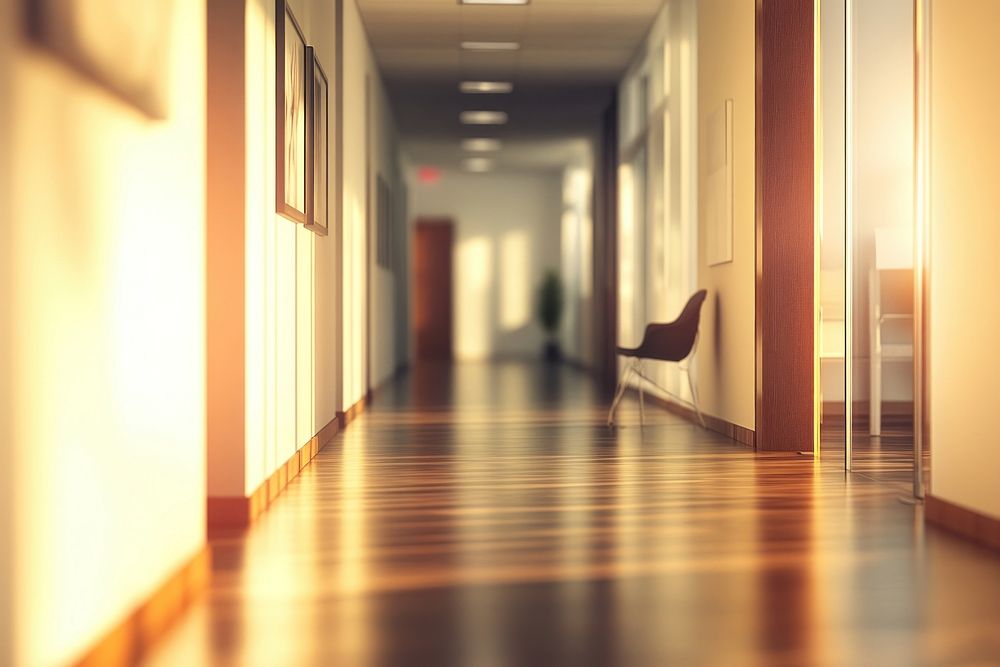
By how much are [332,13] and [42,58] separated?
18.9 ft

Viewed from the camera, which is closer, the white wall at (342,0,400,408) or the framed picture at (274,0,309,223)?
the framed picture at (274,0,309,223)

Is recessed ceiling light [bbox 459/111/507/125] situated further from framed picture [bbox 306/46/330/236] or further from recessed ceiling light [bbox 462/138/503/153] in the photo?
framed picture [bbox 306/46/330/236]

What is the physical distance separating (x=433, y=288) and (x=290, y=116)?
1620 centimetres

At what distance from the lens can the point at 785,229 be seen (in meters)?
6.15

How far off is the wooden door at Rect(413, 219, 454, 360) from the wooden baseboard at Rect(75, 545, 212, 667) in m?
17.9

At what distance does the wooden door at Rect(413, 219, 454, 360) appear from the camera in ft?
68.8

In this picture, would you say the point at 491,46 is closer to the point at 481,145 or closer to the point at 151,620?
the point at 481,145

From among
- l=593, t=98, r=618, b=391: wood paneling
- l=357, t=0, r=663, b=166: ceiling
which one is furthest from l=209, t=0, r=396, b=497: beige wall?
l=593, t=98, r=618, b=391: wood paneling

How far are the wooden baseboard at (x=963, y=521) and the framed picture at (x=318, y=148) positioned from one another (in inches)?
127

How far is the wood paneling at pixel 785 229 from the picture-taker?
6.07 m

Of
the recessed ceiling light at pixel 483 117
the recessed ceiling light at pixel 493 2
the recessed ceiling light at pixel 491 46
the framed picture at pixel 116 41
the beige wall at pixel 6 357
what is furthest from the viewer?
the recessed ceiling light at pixel 483 117

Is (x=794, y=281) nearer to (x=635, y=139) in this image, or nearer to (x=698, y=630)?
(x=698, y=630)

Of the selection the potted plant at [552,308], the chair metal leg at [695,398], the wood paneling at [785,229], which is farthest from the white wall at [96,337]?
the potted plant at [552,308]

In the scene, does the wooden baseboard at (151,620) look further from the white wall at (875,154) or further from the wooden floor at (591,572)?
the white wall at (875,154)
